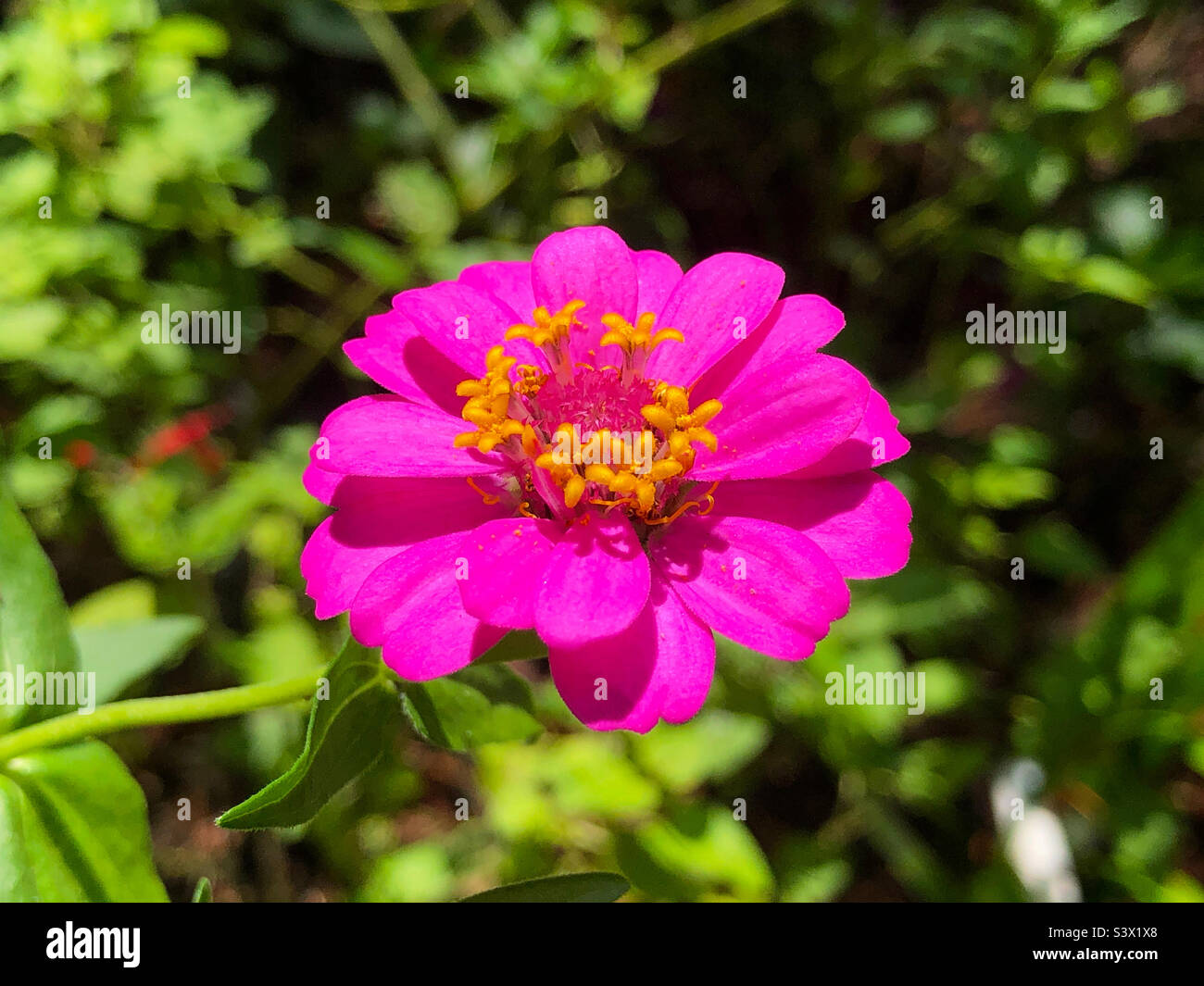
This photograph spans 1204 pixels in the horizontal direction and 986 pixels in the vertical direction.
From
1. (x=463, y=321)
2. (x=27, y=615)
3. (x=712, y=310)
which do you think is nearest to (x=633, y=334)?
(x=712, y=310)

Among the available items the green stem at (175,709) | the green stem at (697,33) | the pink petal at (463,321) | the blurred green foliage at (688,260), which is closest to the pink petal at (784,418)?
the pink petal at (463,321)

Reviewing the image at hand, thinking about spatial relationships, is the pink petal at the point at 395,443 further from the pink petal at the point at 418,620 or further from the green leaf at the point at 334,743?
the green leaf at the point at 334,743

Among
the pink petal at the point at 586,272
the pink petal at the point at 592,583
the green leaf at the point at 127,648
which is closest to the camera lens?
the pink petal at the point at 592,583

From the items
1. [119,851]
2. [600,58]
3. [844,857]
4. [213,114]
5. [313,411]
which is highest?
[600,58]

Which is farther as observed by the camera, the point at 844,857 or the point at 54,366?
the point at 844,857

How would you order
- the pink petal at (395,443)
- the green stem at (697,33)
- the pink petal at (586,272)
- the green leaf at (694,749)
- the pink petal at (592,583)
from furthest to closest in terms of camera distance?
the green stem at (697,33), the green leaf at (694,749), the pink petal at (586,272), the pink petal at (395,443), the pink petal at (592,583)
